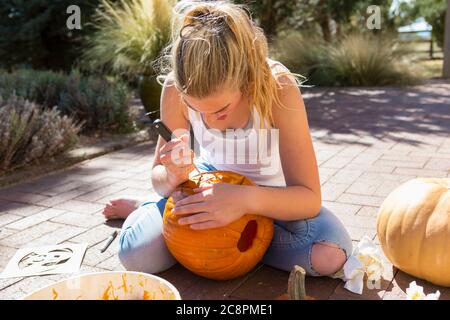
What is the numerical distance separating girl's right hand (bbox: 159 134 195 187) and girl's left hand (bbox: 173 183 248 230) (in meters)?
0.11

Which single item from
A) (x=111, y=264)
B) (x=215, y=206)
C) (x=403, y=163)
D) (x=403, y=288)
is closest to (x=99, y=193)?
(x=111, y=264)

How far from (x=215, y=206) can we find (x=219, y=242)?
159mm

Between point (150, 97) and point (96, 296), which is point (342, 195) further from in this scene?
point (150, 97)

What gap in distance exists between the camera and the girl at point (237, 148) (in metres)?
1.65

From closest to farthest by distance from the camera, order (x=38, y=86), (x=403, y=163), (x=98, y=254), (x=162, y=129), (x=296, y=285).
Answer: (x=296, y=285)
(x=162, y=129)
(x=98, y=254)
(x=403, y=163)
(x=38, y=86)

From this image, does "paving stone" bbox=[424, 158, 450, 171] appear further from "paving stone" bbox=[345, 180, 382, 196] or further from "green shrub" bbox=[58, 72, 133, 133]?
"green shrub" bbox=[58, 72, 133, 133]

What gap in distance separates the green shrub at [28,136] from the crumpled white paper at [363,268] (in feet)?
8.57

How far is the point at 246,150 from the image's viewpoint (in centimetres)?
202

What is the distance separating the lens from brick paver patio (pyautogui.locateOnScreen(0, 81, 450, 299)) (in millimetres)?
1929

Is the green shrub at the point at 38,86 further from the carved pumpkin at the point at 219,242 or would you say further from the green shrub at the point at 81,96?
the carved pumpkin at the point at 219,242

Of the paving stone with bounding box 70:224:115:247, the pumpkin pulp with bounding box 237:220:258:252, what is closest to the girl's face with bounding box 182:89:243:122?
the pumpkin pulp with bounding box 237:220:258:252

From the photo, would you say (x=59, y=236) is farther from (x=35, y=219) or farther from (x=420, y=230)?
(x=420, y=230)

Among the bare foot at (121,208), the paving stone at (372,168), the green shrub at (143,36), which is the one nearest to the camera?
the bare foot at (121,208)

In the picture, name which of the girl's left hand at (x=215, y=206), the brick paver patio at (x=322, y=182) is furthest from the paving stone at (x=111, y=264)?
the girl's left hand at (x=215, y=206)
